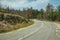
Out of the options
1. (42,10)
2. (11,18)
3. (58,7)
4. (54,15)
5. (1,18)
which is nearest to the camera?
(1,18)

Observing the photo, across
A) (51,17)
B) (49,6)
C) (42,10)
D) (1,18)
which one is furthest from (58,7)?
(1,18)

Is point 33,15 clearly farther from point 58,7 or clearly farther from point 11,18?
point 11,18

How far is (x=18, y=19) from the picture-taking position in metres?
52.2

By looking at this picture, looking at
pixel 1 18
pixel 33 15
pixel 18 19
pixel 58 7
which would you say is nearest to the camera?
pixel 1 18

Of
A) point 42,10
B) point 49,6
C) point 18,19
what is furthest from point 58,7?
point 18,19

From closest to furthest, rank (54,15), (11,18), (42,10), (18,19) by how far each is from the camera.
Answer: (11,18), (18,19), (54,15), (42,10)

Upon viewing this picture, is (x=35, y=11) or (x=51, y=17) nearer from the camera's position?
(x=51, y=17)

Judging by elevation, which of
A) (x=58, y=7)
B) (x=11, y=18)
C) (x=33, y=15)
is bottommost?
(x=33, y=15)

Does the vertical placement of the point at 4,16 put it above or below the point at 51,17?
above

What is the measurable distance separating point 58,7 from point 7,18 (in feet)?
248

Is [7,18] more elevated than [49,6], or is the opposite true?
[7,18]

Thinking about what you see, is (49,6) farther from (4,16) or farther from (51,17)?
(4,16)

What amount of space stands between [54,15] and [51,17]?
262 cm

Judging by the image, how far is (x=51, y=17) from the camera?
10075 cm
